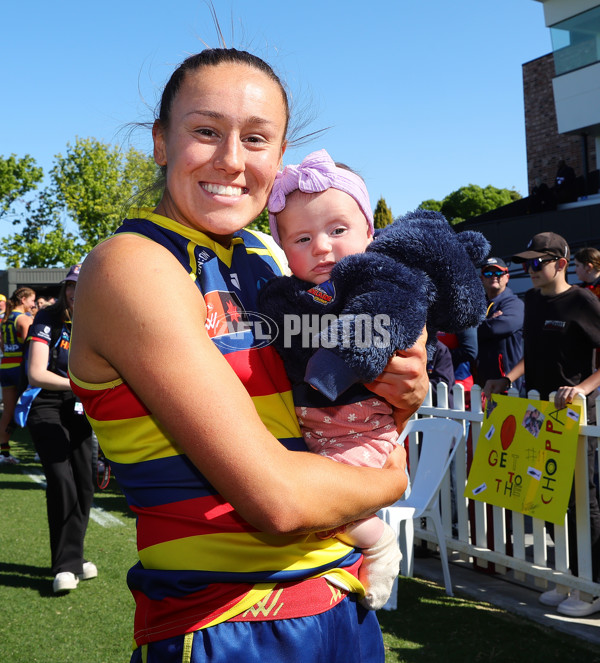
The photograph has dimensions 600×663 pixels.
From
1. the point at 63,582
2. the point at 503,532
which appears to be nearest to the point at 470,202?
the point at 503,532

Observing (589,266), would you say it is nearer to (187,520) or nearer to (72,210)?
(187,520)

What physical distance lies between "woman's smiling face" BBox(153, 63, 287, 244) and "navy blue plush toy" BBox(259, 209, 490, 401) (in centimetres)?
25

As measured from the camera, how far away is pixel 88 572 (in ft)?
18.7

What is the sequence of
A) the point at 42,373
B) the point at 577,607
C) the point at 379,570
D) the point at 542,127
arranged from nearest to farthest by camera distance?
the point at 379,570 < the point at 577,607 < the point at 42,373 < the point at 542,127

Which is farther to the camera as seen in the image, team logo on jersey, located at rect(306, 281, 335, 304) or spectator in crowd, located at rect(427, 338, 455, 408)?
spectator in crowd, located at rect(427, 338, 455, 408)

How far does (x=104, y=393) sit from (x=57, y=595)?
4664 mm

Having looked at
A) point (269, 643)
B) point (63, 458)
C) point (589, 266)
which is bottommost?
point (63, 458)

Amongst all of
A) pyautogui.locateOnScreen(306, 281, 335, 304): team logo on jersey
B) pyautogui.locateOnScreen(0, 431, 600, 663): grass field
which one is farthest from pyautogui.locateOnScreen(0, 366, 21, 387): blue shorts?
pyautogui.locateOnScreen(306, 281, 335, 304): team logo on jersey

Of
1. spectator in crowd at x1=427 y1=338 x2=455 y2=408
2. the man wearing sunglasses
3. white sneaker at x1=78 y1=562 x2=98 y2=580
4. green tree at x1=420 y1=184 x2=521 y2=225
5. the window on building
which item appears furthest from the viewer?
green tree at x1=420 y1=184 x2=521 y2=225

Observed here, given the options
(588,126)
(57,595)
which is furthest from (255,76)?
(588,126)

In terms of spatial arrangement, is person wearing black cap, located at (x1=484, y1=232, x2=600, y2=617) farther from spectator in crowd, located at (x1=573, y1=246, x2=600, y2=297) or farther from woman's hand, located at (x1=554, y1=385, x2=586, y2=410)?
spectator in crowd, located at (x1=573, y1=246, x2=600, y2=297)

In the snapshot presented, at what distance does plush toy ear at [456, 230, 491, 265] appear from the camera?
1.98 metres

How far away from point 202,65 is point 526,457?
433 cm

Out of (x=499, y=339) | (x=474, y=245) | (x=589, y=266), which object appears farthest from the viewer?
(x=589, y=266)
